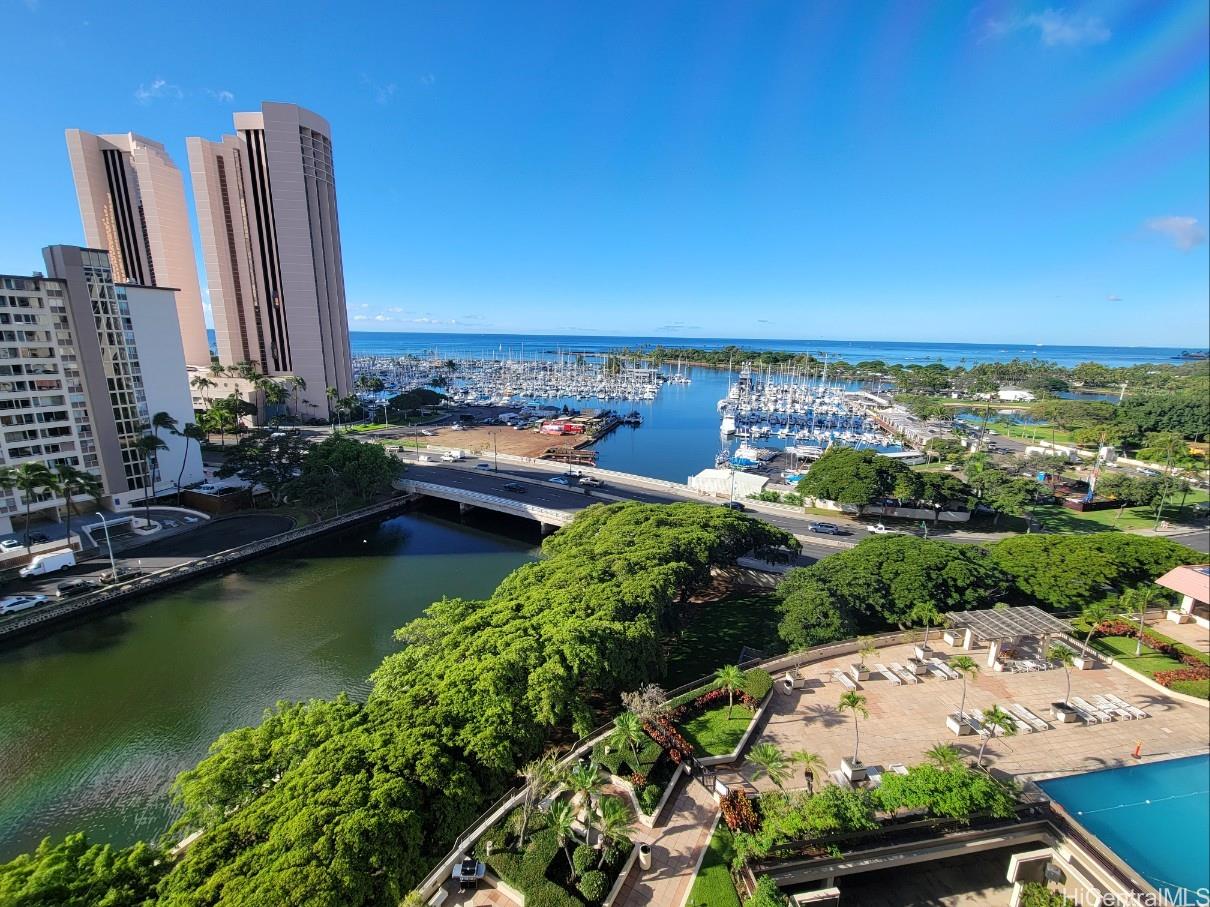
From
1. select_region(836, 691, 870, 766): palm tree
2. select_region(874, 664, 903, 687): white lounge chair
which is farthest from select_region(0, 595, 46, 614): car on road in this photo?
select_region(874, 664, 903, 687): white lounge chair

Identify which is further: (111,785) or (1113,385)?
(1113,385)

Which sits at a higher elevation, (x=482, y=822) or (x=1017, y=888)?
(x=482, y=822)

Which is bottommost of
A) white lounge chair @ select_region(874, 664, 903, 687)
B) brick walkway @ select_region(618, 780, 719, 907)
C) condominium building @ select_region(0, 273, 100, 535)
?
brick walkway @ select_region(618, 780, 719, 907)

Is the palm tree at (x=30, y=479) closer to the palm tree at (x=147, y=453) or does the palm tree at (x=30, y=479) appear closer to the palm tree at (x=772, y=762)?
the palm tree at (x=147, y=453)

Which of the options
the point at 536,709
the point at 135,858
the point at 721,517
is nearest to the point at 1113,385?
the point at 721,517

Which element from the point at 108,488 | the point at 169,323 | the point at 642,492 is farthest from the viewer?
the point at 642,492

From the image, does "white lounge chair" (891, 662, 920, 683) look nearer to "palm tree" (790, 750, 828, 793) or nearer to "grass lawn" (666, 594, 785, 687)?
"grass lawn" (666, 594, 785, 687)

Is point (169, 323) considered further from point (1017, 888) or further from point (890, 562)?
point (1017, 888)
